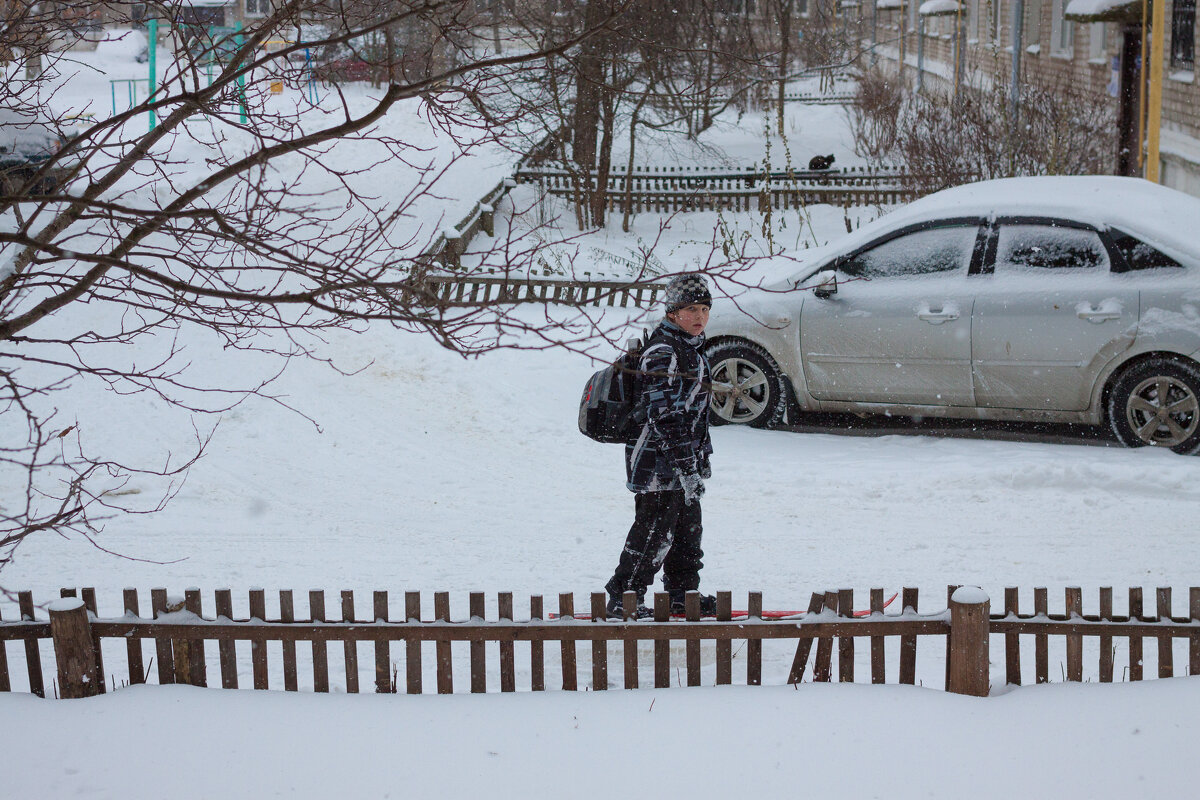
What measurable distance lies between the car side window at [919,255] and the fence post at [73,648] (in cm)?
553

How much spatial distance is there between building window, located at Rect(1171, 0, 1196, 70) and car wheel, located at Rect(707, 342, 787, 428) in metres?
10.4

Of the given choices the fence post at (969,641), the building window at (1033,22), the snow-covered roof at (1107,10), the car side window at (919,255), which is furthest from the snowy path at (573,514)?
the building window at (1033,22)

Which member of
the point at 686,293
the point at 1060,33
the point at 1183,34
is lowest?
the point at 686,293

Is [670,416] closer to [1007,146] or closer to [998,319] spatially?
[998,319]

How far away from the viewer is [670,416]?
196 inches

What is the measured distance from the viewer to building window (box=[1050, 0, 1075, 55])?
22.0m

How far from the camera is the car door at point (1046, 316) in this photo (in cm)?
741

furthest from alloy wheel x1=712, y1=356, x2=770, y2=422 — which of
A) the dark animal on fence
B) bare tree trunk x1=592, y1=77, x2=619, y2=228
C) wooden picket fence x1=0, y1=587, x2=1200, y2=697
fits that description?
the dark animal on fence

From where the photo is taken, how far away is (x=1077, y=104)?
16.4 meters

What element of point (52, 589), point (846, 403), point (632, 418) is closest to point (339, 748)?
point (632, 418)

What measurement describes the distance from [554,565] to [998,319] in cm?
338

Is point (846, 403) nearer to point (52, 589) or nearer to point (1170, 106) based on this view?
point (52, 589)

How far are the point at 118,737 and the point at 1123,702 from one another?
3.57 meters

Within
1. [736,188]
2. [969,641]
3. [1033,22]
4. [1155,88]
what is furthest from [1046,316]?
[1033,22]
